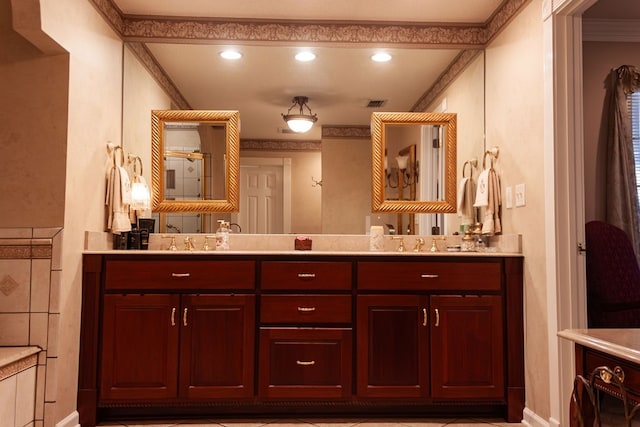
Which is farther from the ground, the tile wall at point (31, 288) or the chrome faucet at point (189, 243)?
the chrome faucet at point (189, 243)

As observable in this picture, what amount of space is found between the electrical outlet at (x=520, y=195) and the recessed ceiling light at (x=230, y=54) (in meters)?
1.84

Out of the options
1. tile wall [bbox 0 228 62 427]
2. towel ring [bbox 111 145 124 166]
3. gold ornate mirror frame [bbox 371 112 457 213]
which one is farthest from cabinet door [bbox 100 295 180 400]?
gold ornate mirror frame [bbox 371 112 457 213]

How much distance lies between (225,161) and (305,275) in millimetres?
998

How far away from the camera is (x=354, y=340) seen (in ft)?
8.21

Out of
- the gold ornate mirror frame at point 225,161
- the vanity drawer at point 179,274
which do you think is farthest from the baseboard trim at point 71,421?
the gold ornate mirror frame at point 225,161

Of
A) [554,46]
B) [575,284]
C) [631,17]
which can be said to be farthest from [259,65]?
[631,17]

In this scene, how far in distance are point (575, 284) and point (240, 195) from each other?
6.29 ft

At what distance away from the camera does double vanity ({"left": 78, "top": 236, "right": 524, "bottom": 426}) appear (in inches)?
96.4

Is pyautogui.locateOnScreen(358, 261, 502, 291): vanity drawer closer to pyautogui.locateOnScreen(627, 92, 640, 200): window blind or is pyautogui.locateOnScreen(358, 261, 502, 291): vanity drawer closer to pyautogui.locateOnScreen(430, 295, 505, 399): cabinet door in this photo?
pyautogui.locateOnScreen(430, 295, 505, 399): cabinet door

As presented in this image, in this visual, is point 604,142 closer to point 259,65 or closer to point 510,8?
point 510,8

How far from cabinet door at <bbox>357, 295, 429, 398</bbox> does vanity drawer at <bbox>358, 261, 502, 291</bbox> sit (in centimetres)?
7

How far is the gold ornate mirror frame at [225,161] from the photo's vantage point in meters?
3.02

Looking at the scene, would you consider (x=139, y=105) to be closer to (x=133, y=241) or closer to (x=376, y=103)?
(x=133, y=241)

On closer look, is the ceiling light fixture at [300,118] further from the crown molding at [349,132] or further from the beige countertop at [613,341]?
the beige countertop at [613,341]
